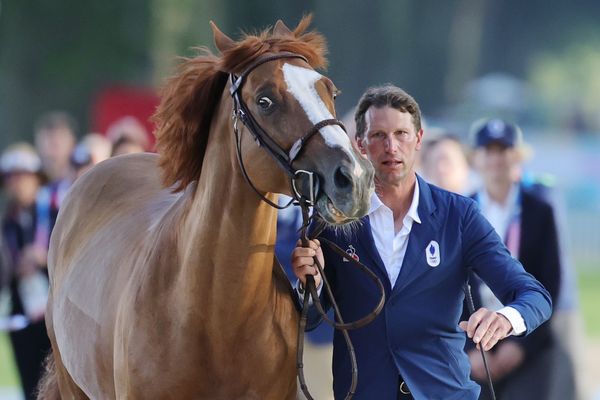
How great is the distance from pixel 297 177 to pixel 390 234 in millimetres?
639

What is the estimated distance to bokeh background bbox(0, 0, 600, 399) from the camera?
28.6 meters

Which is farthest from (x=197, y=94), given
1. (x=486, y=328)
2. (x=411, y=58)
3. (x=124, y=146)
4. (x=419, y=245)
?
(x=411, y=58)

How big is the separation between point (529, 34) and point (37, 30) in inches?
611

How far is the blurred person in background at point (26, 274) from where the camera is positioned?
9422 millimetres

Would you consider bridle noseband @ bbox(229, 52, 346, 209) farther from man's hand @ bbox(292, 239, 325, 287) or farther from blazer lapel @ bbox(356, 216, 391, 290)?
blazer lapel @ bbox(356, 216, 391, 290)

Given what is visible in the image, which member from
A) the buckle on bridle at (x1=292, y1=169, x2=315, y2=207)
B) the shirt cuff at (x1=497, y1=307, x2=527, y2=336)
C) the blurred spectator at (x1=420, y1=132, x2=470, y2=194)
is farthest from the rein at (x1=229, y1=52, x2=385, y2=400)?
the blurred spectator at (x1=420, y1=132, x2=470, y2=194)

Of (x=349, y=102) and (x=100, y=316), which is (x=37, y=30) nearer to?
(x=349, y=102)

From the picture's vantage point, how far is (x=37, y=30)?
2931cm

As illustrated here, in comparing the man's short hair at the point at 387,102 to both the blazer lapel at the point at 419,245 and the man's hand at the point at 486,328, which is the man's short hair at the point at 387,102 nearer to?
the blazer lapel at the point at 419,245

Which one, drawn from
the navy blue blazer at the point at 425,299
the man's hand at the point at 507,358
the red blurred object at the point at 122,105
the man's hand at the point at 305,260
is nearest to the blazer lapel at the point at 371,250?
the navy blue blazer at the point at 425,299

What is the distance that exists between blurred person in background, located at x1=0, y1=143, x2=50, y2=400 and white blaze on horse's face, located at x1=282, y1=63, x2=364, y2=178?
198 inches

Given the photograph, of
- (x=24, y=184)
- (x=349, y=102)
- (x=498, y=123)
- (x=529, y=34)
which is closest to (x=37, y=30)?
(x=349, y=102)

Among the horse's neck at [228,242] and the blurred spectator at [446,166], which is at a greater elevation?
the horse's neck at [228,242]

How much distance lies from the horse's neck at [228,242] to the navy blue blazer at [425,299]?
0.36m
